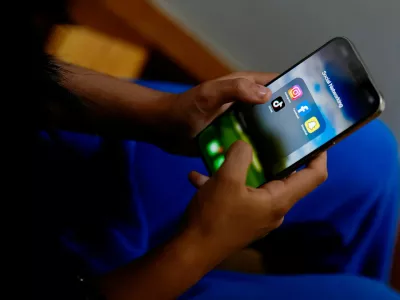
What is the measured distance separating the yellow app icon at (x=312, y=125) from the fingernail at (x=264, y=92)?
5cm

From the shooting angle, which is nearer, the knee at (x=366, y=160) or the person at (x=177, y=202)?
the person at (x=177, y=202)

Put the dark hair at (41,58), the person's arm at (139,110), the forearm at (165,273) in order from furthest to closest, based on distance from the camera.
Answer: the person's arm at (139,110)
the forearm at (165,273)
the dark hair at (41,58)

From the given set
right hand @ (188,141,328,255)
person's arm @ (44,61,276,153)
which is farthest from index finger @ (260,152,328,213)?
person's arm @ (44,61,276,153)

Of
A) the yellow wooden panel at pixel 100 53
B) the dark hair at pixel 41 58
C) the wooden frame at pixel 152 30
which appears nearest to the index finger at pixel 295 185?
Answer: the dark hair at pixel 41 58

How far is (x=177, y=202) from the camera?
1.98 ft

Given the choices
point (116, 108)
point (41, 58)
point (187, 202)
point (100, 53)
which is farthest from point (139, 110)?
point (100, 53)

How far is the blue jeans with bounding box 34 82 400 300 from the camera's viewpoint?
524 millimetres

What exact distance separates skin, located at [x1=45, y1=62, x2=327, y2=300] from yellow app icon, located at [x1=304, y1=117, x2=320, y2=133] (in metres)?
0.03

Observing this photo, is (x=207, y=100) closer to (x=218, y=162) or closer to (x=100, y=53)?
(x=218, y=162)

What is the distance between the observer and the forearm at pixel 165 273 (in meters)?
0.43

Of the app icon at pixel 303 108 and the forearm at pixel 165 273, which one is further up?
the app icon at pixel 303 108

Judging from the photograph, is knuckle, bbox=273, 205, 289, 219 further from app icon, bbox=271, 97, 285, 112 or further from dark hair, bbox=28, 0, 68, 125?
dark hair, bbox=28, 0, 68, 125

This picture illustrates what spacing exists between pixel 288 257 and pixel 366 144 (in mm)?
219

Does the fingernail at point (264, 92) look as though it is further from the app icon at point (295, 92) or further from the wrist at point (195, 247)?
the wrist at point (195, 247)
